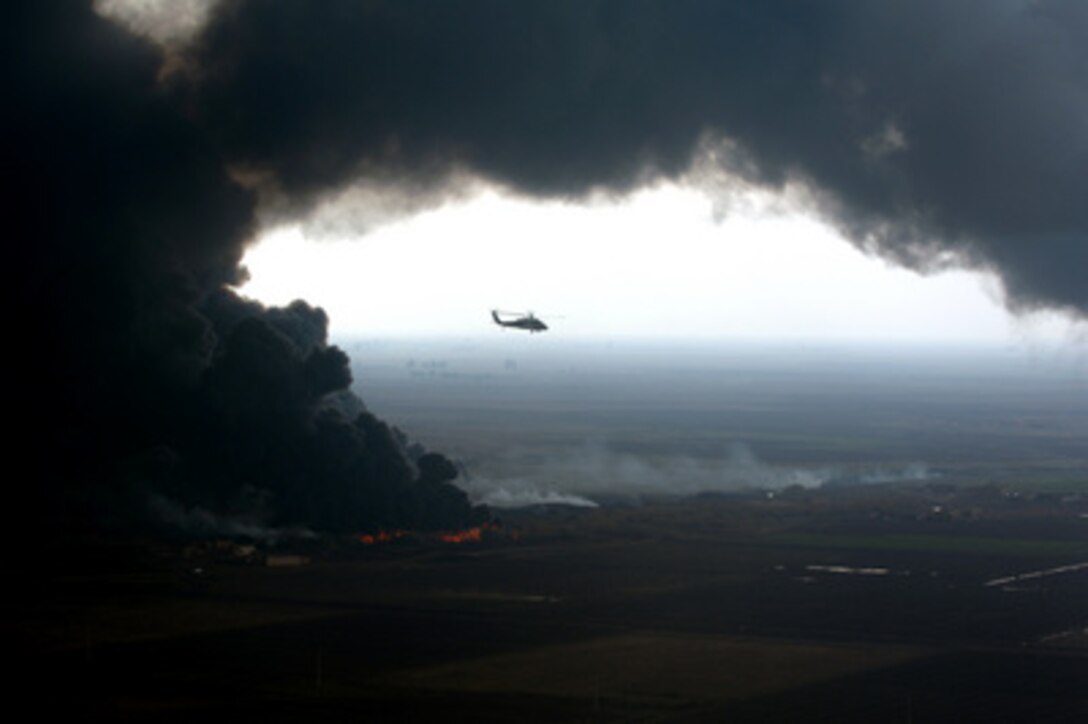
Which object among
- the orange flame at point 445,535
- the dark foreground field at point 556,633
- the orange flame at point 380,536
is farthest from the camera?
the orange flame at point 445,535

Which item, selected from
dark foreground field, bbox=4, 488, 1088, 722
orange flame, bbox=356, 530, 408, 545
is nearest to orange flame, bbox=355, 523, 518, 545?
orange flame, bbox=356, 530, 408, 545

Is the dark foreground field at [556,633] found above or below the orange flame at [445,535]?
below

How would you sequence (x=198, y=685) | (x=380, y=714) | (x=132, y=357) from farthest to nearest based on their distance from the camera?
1. (x=132, y=357)
2. (x=198, y=685)
3. (x=380, y=714)

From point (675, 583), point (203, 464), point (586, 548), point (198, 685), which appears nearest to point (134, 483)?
point (203, 464)

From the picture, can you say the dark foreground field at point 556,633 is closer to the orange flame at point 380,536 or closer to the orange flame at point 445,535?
the orange flame at point 380,536

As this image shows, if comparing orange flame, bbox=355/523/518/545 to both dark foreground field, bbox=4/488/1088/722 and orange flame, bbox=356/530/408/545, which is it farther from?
dark foreground field, bbox=4/488/1088/722

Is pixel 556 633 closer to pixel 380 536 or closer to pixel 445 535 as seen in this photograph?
pixel 380 536

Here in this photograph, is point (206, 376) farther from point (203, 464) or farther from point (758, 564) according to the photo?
point (758, 564)

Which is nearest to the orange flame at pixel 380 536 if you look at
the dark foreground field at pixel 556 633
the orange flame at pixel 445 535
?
the orange flame at pixel 445 535
